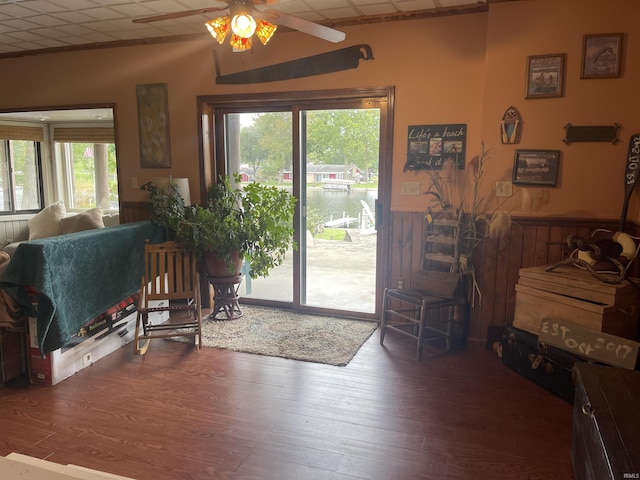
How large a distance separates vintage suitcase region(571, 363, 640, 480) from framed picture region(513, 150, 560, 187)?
164 cm

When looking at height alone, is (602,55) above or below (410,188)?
above

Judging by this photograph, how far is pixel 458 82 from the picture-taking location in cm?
369

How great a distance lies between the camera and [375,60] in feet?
12.8

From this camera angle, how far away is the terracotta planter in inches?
159

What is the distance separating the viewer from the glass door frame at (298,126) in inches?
157

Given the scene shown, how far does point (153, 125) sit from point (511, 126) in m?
3.26

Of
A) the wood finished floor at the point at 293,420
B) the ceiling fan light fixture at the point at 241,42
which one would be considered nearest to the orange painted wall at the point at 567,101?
the wood finished floor at the point at 293,420

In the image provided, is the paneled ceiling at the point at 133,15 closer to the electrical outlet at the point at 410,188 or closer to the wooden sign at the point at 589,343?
the electrical outlet at the point at 410,188

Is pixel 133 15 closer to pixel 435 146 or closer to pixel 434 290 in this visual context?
pixel 435 146

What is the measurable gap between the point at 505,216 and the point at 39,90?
4.77 meters

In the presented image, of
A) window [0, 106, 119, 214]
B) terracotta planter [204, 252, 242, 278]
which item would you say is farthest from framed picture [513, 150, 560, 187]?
window [0, 106, 119, 214]

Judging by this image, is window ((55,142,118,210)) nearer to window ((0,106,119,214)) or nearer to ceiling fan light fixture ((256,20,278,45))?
window ((0,106,119,214))

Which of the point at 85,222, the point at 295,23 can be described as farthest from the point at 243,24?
the point at 85,222

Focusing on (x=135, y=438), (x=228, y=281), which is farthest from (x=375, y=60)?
(x=135, y=438)
